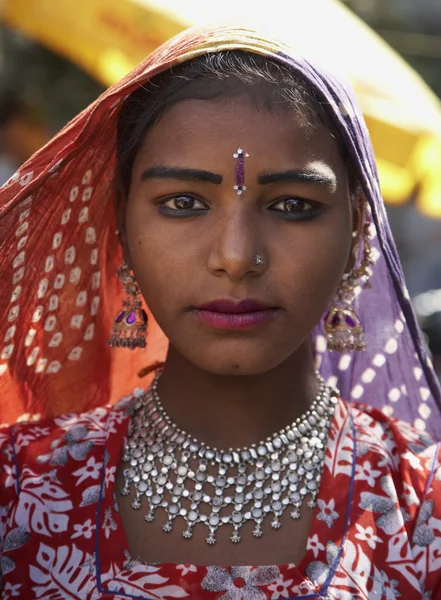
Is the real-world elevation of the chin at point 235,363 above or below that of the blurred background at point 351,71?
below

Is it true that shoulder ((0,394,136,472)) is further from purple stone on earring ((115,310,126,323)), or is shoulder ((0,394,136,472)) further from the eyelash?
the eyelash

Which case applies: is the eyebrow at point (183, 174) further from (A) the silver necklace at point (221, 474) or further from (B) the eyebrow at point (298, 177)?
(A) the silver necklace at point (221, 474)

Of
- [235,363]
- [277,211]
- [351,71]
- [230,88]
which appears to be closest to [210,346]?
[235,363]

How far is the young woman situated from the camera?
1.70 metres

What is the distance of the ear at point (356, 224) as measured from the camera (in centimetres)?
195

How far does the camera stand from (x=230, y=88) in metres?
1.74

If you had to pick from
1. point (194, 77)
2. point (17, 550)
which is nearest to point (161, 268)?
point (194, 77)

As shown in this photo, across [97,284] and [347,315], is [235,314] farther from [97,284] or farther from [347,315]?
[97,284]

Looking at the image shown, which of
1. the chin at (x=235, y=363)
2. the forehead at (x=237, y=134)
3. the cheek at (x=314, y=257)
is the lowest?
the chin at (x=235, y=363)

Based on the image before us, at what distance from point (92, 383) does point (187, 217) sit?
0.67 m

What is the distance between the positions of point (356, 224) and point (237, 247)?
0.45m

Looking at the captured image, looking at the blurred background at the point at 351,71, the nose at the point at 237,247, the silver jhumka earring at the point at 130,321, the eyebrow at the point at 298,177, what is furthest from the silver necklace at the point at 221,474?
the blurred background at the point at 351,71

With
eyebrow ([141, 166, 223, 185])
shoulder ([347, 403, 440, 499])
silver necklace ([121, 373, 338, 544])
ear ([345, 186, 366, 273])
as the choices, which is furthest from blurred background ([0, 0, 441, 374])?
silver necklace ([121, 373, 338, 544])

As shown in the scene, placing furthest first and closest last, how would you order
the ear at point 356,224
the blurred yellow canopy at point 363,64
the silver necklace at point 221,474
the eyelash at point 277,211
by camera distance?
the blurred yellow canopy at point 363,64, the ear at point 356,224, the silver necklace at point 221,474, the eyelash at point 277,211
